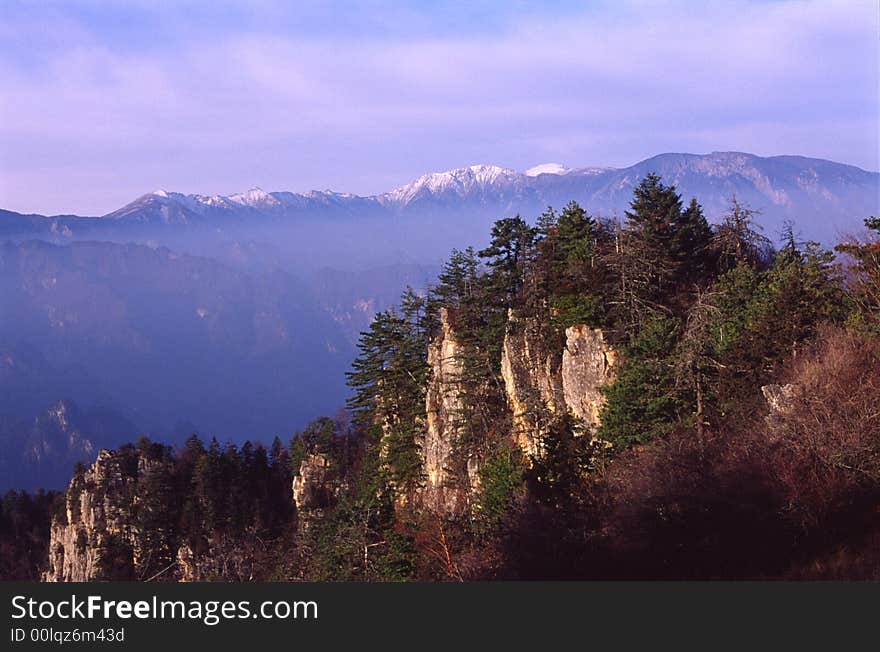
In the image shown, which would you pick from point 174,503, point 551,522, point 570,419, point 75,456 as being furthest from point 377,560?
point 75,456

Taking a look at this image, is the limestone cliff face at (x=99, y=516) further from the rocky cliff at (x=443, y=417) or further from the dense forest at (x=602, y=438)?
the rocky cliff at (x=443, y=417)

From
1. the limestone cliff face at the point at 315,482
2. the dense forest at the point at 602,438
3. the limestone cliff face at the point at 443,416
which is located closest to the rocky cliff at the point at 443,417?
the limestone cliff face at the point at 443,416

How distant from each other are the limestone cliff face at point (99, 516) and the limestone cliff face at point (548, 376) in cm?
3488

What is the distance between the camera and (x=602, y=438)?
24031 mm

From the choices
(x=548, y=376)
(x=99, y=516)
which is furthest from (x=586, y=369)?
(x=99, y=516)

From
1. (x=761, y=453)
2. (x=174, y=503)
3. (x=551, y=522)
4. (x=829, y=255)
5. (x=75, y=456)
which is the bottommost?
(x=75, y=456)

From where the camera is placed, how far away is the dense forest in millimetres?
14531

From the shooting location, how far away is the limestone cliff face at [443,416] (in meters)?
37.2

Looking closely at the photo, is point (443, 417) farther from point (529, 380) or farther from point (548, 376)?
point (548, 376)

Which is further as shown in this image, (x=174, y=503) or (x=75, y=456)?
(x=75, y=456)

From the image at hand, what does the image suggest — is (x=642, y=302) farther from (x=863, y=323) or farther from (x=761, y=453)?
(x=761, y=453)

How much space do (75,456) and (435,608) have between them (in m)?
207

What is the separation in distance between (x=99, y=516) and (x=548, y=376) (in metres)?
42.6

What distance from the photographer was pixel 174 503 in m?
55.5
